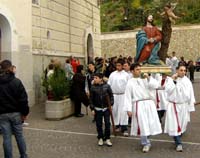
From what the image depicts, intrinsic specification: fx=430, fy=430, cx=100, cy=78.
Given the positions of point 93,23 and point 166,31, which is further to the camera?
point 93,23

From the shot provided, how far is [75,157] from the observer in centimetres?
822

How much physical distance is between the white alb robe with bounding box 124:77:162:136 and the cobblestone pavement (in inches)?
18.1

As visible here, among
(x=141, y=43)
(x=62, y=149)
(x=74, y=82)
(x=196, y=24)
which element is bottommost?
(x=62, y=149)

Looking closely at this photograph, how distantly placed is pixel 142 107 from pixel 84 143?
171cm

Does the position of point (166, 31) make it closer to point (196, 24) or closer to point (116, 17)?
point (196, 24)

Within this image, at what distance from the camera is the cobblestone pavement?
8422 millimetres

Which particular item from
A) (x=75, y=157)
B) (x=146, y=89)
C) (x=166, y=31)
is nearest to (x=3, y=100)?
(x=75, y=157)

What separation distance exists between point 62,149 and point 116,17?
40.4m

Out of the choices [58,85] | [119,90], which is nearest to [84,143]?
[119,90]

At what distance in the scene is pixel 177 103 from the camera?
891cm

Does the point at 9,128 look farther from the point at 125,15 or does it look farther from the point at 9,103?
the point at 125,15

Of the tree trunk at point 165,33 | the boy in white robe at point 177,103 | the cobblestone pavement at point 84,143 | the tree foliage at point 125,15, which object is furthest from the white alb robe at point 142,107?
the tree foliage at point 125,15

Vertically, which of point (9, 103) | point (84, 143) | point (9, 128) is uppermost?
point (9, 103)

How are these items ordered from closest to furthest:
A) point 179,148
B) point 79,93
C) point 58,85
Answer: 1. point 179,148
2. point 58,85
3. point 79,93
